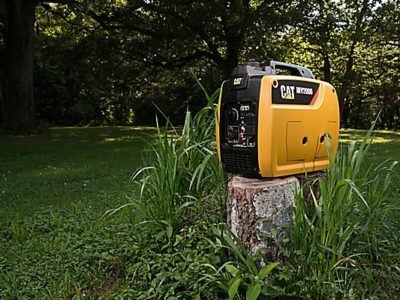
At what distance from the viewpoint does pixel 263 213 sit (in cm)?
224

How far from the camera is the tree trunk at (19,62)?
12.6 m

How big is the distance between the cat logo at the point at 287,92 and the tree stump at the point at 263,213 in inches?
17.6

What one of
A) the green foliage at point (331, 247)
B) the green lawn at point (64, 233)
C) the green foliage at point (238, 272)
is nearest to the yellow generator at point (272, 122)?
the green foliage at point (331, 247)

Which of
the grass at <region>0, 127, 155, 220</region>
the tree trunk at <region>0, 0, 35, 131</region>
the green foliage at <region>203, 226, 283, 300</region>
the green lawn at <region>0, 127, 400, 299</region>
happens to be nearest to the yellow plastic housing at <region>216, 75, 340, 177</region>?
the green foliage at <region>203, 226, 283, 300</region>

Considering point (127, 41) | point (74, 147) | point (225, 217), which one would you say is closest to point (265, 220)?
point (225, 217)

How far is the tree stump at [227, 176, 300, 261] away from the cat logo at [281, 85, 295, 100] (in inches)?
17.6

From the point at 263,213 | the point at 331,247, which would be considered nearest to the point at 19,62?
the point at 263,213

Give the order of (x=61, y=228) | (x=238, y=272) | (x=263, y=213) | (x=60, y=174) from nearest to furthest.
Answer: (x=238, y=272) < (x=263, y=213) < (x=61, y=228) < (x=60, y=174)

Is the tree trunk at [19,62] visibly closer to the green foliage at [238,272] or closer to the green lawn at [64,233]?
the green lawn at [64,233]

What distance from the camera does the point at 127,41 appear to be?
15.0 m

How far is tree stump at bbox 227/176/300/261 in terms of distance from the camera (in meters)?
2.24

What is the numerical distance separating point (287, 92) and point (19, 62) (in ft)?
39.2

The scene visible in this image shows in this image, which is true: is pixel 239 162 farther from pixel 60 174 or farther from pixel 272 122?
pixel 60 174

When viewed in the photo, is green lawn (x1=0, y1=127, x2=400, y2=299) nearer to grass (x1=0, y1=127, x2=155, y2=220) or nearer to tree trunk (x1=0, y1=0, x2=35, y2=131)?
grass (x1=0, y1=127, x2=155, y2=220)
